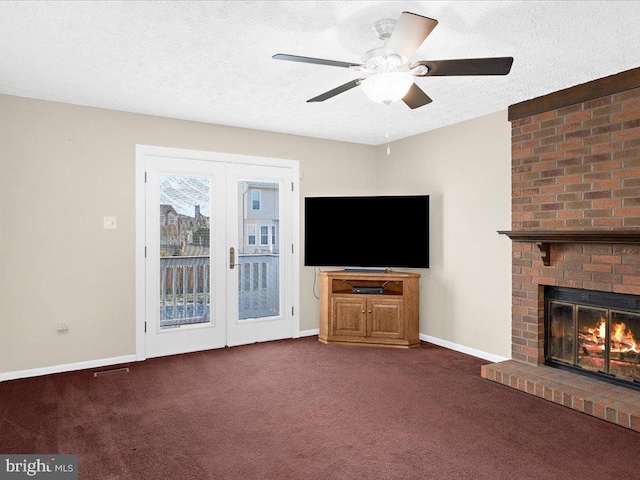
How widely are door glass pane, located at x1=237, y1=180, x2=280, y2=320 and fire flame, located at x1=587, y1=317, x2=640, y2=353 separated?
3208mm

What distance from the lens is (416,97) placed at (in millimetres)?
2789

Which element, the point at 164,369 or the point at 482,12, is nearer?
the point at 482,12

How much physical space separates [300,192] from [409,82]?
302 cm

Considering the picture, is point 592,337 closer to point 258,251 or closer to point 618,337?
point 618,337

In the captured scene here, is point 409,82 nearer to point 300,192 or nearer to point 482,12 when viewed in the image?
point 482,12

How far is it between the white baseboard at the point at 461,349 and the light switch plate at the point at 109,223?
11.7 feet

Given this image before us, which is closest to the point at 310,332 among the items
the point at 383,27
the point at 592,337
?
the point at 592,337

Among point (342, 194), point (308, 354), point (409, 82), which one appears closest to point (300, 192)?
point (342, 194)

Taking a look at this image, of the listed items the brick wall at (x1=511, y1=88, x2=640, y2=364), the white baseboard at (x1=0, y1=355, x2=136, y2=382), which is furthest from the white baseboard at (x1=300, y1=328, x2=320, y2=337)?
the brick wall at (x1=511, y1=88, x2=640, y2=364)

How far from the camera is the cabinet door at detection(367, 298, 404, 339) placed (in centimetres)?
484

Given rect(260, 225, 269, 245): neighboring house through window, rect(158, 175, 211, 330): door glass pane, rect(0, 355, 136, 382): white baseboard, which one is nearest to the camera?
rect(0, 355, 136, 382): white baseboard

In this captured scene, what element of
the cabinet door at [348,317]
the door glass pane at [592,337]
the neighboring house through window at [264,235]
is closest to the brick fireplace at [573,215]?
the door glass pane at [592,337]

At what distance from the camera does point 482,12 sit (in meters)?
2.35

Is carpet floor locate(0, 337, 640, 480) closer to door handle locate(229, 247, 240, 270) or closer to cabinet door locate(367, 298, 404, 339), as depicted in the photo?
cabinet door locate(367, 298, 404, 339)
